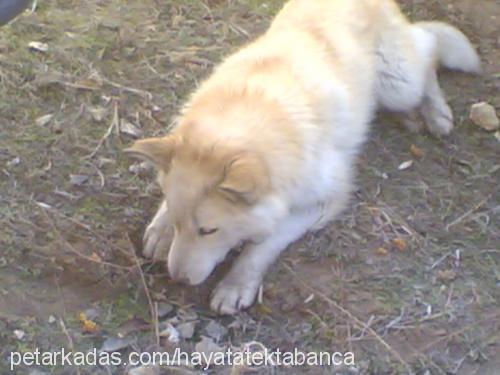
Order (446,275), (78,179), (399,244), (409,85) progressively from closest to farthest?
(446,275) → (399,244) → (78,179) → (409,85)

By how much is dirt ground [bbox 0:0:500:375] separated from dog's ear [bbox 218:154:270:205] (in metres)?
0.43

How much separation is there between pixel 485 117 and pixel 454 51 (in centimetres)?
41

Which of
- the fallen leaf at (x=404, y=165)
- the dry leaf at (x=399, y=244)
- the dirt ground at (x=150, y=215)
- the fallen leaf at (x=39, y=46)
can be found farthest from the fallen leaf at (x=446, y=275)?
the fallen leaf at (x=39, y=46)

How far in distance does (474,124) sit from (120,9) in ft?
5.84

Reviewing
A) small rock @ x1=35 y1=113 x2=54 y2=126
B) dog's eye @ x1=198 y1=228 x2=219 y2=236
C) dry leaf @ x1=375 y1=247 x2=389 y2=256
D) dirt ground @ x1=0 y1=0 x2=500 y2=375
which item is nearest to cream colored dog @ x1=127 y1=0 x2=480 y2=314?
dog's eye @ x1=198 y1=228 x2=219 y2=236

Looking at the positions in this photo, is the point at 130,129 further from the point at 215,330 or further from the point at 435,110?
the point at 435,110

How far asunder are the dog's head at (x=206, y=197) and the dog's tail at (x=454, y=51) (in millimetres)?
1662

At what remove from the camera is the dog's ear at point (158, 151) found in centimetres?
334

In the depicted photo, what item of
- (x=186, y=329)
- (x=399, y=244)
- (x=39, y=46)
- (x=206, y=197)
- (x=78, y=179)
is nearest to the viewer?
(x=206, y=197)

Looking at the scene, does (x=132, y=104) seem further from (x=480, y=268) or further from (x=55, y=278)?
(x=480, y=268)

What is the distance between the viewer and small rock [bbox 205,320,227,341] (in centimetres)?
333

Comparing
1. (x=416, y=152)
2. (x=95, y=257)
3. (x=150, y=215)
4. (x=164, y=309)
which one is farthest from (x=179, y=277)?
(x=416, y=152)

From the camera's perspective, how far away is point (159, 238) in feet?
11.8

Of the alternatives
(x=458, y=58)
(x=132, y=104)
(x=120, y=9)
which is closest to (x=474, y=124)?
(x=458, y=58)
